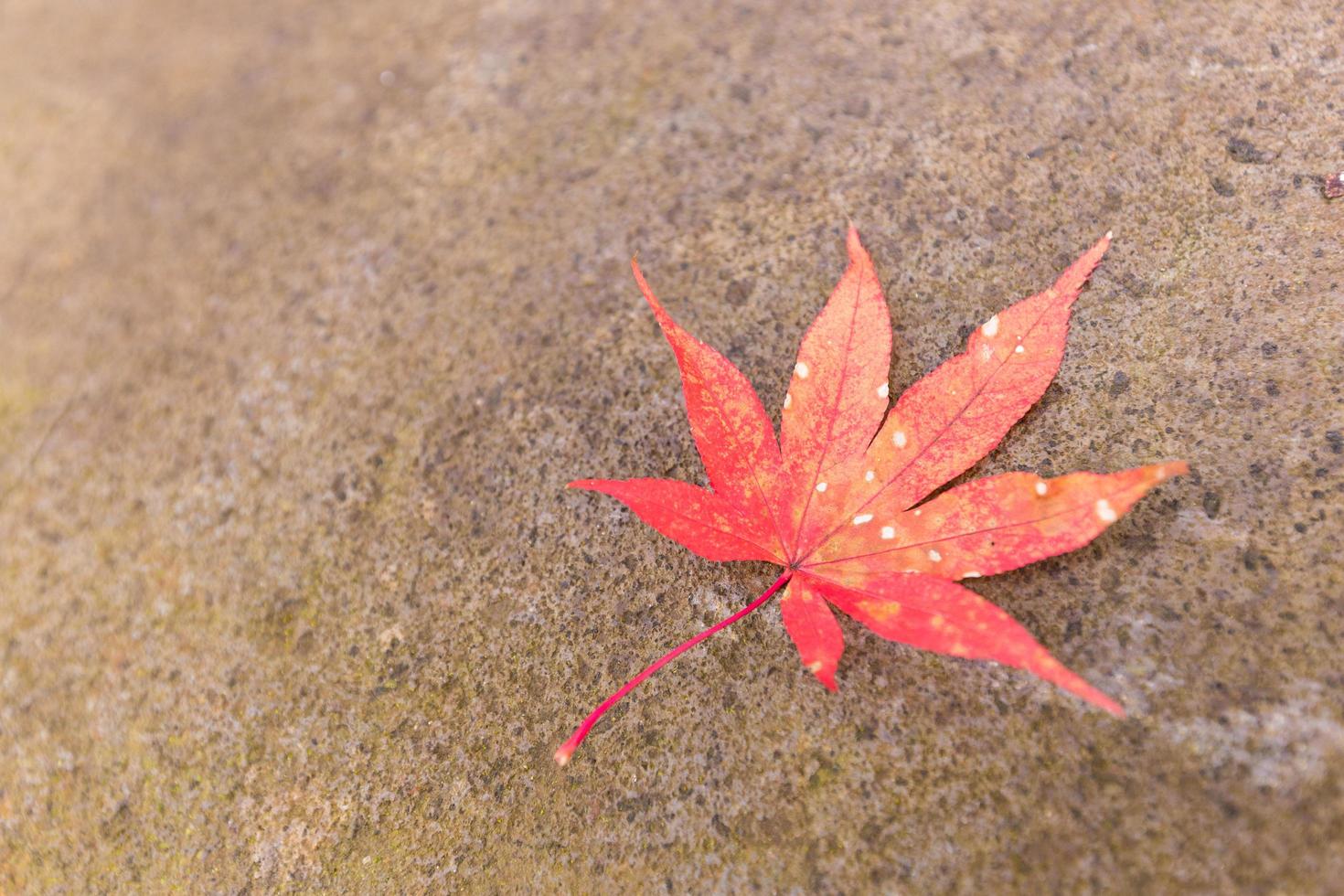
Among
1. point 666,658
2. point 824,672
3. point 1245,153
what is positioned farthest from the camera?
point 1245,153

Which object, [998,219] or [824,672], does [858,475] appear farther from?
[998,219]

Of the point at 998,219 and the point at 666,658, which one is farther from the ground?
the point at 998,219

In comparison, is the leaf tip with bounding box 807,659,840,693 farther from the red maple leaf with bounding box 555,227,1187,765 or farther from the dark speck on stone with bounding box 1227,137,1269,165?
the dark speck on stone with bounding box 1227,137,1269,165

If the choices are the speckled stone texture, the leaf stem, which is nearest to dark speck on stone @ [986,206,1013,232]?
the speckled stone texture

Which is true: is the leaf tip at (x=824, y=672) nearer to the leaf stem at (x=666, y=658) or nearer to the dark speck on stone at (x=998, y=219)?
the leaf stem at (x=666, y=658)

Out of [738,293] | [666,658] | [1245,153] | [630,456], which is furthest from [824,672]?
[1245,153]

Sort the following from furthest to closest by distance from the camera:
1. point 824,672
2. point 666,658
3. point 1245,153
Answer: point 1245,153 → point 666,658 → point 824,672

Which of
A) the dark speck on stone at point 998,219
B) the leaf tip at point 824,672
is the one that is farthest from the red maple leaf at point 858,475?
the dark speck on stone at point 998,219

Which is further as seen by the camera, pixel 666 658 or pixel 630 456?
pixel 630 456
